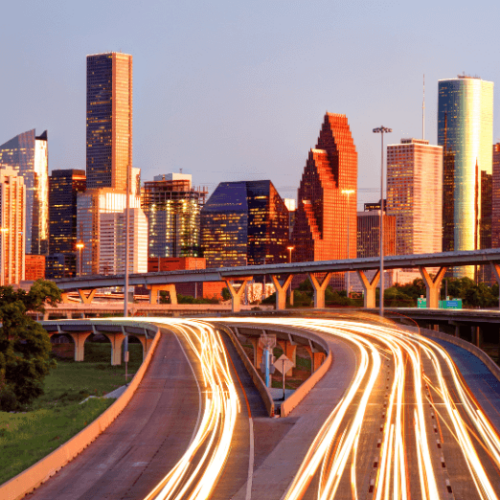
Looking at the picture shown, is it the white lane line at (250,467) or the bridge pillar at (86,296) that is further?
the bridge pillar at (86,296)

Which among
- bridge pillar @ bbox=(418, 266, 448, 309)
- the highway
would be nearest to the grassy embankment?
the highway

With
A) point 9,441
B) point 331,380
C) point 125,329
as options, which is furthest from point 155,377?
point 125,329

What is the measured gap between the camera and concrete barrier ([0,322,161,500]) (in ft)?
76.3

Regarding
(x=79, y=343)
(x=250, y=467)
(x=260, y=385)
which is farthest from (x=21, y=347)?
(x=79, y=343)

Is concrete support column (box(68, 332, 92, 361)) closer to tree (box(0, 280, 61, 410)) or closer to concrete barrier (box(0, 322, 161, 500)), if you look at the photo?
tree (box(0, 280, 61, 410))

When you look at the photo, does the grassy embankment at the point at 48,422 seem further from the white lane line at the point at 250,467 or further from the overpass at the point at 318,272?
the overpass at the point at 318,272

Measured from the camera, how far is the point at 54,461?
87.4 feet

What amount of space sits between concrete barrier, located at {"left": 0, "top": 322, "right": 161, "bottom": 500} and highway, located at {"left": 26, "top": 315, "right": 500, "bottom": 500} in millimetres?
329

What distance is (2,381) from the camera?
196ft

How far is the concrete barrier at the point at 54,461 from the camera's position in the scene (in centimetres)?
2325

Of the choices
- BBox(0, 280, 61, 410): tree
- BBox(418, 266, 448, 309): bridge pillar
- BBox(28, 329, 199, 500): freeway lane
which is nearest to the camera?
BBox(28, 329, 199, 500): freeway lane

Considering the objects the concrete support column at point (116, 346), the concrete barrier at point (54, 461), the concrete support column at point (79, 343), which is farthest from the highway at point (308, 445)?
the concrete support column at point (79, 343)

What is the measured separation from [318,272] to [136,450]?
119 metres

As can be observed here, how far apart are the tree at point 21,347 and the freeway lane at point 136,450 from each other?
15826 mm
